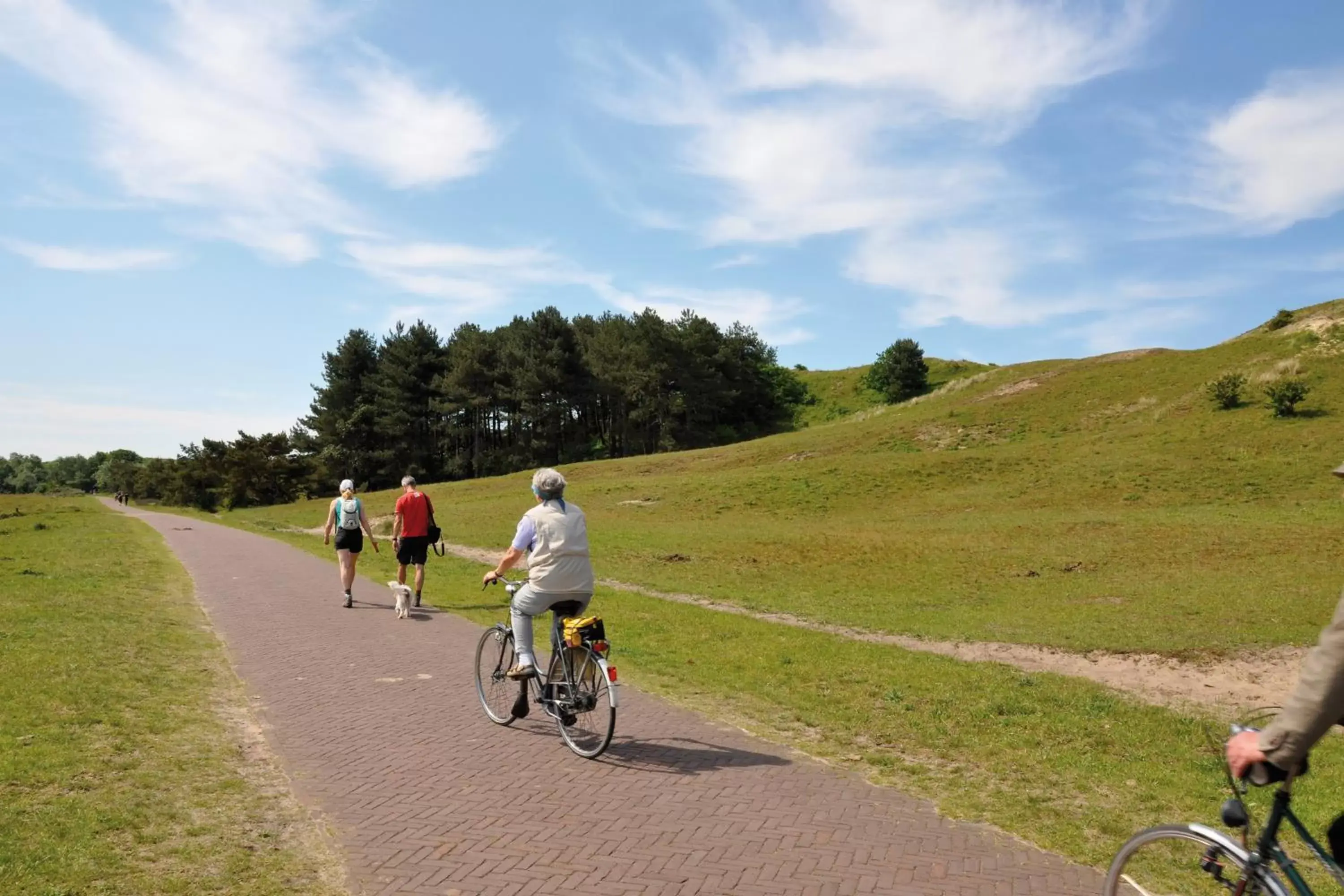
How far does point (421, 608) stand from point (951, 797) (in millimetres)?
10266

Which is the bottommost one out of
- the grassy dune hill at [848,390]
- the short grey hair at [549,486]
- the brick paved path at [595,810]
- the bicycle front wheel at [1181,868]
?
the brick paved path at [595,810]

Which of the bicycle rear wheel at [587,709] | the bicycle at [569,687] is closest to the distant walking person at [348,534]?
the bicycle at [569,687]

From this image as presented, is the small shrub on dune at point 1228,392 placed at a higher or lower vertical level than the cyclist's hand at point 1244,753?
higher

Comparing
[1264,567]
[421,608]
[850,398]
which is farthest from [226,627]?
[850,398]

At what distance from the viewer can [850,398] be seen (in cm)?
8838

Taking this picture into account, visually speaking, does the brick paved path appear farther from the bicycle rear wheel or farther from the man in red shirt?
the man in red shirt

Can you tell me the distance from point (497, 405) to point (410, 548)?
209ft

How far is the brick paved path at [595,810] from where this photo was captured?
438cm

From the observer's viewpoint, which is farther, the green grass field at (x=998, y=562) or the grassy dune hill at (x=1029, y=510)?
the grassy dune hill at (x=1029, y=510)

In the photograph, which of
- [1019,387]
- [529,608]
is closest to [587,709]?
[529,608]

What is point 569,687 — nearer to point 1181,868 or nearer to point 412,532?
point 1181,868

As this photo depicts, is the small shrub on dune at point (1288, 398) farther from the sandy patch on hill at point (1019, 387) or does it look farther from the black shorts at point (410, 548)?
the black shorts at point (410, 548)

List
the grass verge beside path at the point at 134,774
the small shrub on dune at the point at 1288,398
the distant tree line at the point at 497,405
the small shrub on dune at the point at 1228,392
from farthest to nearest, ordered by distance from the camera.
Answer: the distant tree line at the point at 497,405, the small shrub on dune at the point at 1228,392, the small shrub on dune at the point at 1288,398, the grass verge beside path at the point at 134,774

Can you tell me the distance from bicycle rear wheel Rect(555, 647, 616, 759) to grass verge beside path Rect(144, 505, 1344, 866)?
644 millimetres
